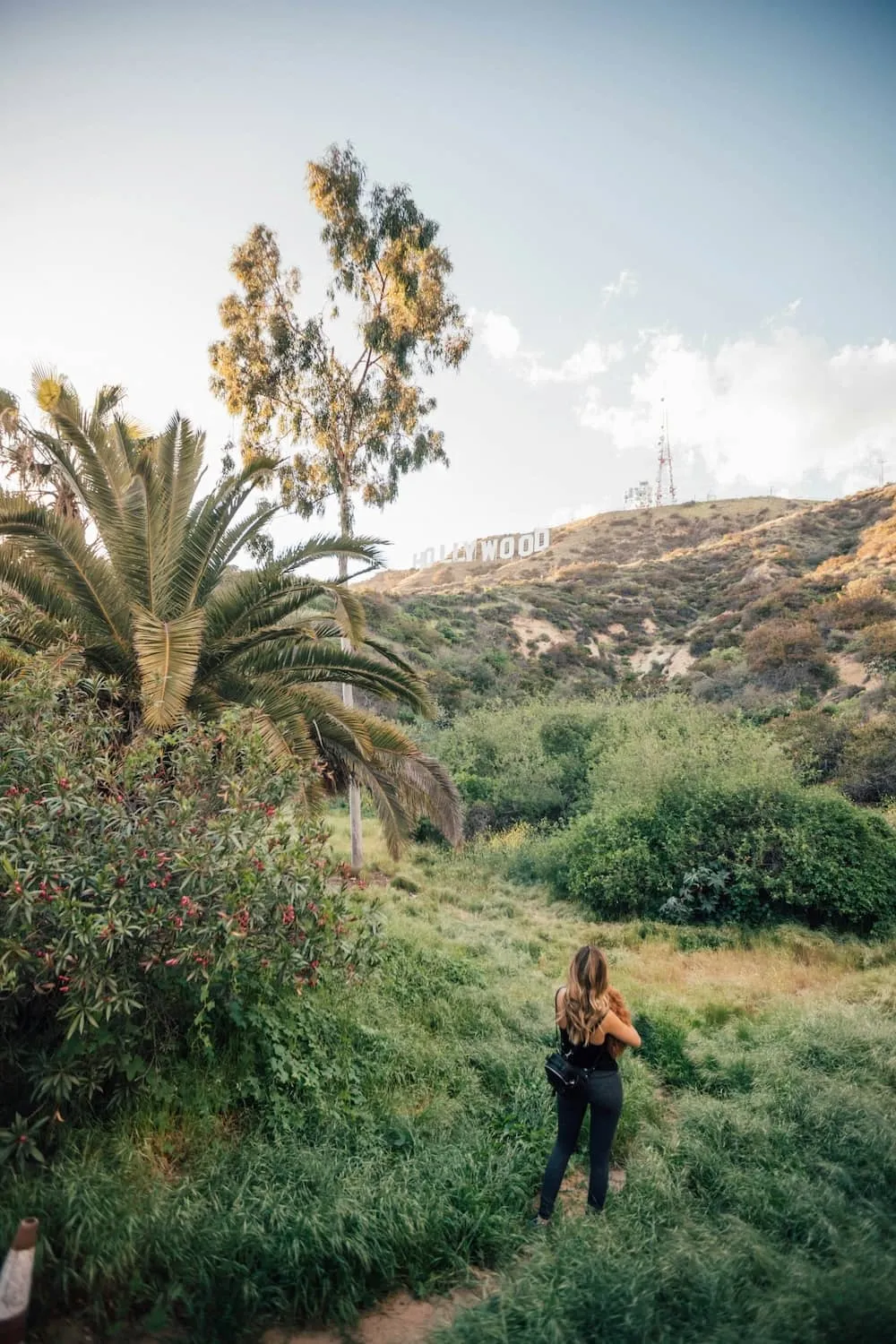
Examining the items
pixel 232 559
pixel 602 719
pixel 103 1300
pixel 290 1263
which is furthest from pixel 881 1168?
pixel 602 719

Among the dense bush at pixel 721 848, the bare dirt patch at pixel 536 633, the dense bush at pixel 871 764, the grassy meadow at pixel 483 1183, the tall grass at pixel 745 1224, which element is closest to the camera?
the tall grass at pixel 745 1224

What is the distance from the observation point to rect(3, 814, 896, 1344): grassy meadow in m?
3.60

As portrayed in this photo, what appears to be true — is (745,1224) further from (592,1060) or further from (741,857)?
(741,857)

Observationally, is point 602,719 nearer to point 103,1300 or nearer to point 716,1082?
point 716,1082

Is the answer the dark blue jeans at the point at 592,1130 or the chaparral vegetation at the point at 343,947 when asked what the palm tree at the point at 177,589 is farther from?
the dark blue jeans at the point at 592,1130

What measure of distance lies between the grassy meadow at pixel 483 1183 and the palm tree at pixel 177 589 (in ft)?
9.05

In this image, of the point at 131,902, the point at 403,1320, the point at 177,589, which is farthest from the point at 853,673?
the point at 131,902

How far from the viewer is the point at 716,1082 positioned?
6707 mm

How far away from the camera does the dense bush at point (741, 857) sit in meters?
11.9

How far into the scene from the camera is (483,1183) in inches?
191

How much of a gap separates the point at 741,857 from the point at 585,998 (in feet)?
30.3

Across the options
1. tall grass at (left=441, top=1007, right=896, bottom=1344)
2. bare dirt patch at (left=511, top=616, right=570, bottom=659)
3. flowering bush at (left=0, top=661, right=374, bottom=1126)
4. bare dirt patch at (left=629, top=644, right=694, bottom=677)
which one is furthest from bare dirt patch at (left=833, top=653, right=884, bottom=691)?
flowering bush at (left=0, top=661, right=374, bottom=1126)

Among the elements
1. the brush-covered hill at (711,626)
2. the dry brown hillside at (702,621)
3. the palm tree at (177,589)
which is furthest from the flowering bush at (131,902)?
the dry brown hillside at (702,621)

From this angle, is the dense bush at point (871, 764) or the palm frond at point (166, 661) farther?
A: the dense bush at point (871, 764)
